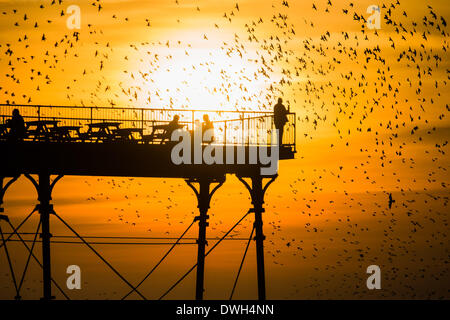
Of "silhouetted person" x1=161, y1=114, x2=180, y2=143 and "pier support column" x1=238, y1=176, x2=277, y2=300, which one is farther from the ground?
"silhouetted person" x1=161, y1=114, x2=180, y2=143

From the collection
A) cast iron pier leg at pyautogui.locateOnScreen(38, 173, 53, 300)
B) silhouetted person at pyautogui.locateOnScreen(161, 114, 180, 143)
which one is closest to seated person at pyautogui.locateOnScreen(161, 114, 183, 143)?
silhouetted person at pyautogui.locateOnScreen(161, 114, 180, 143)

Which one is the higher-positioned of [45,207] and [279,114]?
[279,114]

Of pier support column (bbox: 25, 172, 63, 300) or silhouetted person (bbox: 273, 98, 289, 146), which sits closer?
silhouetted person (bbox: 273, 98, 289, 146)

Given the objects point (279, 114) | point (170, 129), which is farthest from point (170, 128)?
point (279, 114)

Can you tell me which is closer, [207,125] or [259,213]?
[207,125]

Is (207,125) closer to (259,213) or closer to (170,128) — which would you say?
(170,128)

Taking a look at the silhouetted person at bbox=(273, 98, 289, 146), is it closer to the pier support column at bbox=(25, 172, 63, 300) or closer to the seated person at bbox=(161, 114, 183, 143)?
the seated person at bbox=(161, 114, 183, 143)

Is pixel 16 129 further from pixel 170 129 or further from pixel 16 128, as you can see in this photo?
pixel 170 129

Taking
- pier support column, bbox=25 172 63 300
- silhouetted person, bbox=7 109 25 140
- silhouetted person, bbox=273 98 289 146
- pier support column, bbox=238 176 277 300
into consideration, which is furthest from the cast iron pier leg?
silhouetted person, bbox=273 98 289 146

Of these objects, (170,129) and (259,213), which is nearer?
(170,129)

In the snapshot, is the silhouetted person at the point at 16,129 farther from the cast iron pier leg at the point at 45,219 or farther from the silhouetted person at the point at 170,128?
the silhouetted person at the point at 170,128

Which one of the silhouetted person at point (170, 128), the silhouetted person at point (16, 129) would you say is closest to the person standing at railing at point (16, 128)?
the silhouetted person at point (16, 129)
